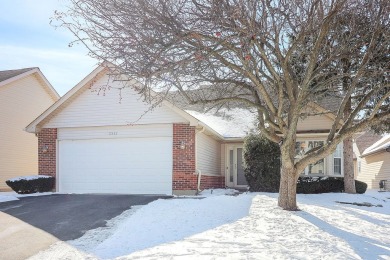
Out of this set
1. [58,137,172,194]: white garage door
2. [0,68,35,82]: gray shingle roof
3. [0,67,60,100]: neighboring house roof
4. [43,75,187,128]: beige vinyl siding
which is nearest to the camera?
[58,137,172,194]: white garage door

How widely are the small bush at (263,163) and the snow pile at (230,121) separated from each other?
1.78 meters

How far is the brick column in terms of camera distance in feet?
47.6

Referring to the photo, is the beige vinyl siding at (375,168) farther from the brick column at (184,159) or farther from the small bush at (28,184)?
the small bush at (28,184)

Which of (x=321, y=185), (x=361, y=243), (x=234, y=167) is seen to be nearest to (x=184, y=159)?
(x=234, y=167)

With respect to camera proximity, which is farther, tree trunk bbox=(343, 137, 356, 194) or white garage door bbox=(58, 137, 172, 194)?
tree trunk bbox=(343, 137, 356, 194)

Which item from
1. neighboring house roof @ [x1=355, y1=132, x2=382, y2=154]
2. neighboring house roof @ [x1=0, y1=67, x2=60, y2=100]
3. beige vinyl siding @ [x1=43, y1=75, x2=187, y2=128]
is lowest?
neighboring house roof @ [x1=355, y1=132, x2=382, y2=154]

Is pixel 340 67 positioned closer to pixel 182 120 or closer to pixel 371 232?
pixel 371 232

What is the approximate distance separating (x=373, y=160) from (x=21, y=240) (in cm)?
2257

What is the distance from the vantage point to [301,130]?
17219 millimetres

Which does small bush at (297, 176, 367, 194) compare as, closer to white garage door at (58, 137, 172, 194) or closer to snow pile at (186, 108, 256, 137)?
snow pile at (186, 108, 256, 137)

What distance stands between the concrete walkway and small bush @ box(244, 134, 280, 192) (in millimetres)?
8824

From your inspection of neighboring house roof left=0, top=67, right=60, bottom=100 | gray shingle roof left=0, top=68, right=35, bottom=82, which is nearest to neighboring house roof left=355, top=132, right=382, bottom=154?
neighboring house roof left=0, top=67, right=60, bottom=100

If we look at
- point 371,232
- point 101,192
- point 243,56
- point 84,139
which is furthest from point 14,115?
point 371,232

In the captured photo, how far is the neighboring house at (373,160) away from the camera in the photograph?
22.5m
